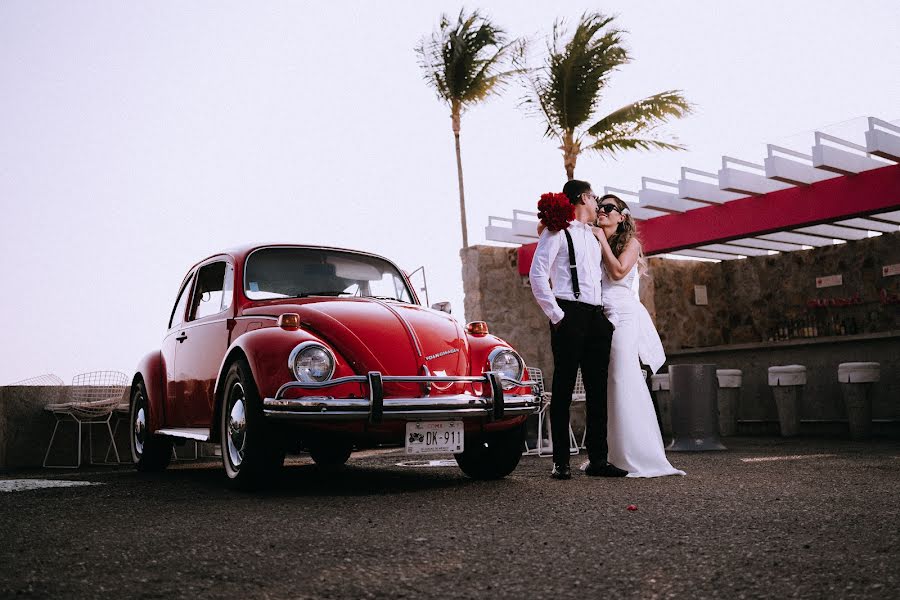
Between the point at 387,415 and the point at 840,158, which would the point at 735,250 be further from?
the point at 387,415

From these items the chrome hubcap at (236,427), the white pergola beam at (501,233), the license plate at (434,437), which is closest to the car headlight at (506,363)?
the license plate at (434,437)

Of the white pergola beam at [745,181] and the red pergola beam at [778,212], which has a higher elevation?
the white pergola beam at [745,181]

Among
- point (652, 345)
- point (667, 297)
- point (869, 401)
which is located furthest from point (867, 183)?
point (652, 345)

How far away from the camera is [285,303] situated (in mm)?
5551

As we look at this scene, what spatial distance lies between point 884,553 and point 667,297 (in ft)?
43.7

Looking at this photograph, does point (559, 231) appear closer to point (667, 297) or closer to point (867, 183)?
point (867, 183)

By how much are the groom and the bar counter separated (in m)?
7.13

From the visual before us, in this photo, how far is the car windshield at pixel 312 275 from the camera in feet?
19.2

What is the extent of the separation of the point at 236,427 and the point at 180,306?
2349 mm

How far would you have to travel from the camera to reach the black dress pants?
553 cm

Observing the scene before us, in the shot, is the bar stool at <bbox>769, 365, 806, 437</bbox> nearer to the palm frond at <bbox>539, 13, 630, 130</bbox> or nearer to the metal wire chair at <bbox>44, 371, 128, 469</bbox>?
the palm frond at <bbox>539, 13, 630, 130</bbox>

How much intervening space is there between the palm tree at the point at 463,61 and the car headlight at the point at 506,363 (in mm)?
10843

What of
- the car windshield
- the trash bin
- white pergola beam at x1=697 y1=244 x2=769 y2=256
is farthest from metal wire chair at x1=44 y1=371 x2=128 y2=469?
white pergola beam at x1=697 y1=244 x2=769 y2=256

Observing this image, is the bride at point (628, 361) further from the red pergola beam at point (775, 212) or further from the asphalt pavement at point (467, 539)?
the red pergola beam at point (775, 212)
